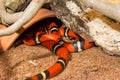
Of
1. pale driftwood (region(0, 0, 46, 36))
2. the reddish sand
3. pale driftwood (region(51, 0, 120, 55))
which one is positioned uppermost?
pale driftwood (region(0, 0, 46, 36))

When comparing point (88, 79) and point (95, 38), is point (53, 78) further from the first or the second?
point (95, 38)

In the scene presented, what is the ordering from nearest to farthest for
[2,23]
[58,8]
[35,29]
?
[58,8] < [2,23] < [35,29]

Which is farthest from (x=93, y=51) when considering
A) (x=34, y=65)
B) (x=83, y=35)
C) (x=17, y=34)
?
(x=17, y=34)

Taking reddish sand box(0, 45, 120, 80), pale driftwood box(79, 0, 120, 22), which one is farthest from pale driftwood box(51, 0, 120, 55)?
pale driftwood box(79, 0, 120, 22)

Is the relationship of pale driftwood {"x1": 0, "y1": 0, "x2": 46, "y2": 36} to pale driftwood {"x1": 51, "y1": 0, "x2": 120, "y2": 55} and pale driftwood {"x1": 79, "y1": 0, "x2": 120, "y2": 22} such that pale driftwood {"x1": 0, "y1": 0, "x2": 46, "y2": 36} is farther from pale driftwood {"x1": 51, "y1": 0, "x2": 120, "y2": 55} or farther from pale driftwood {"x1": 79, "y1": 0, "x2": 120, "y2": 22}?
pale driftwood {"x1": 51, "y1": 0, "x2": 120, "y2": 55}

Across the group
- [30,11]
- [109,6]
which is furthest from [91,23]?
[30,11]

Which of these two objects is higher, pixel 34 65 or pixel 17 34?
pixel 17 34

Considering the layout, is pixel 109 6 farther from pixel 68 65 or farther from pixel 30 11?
pixel 68 65

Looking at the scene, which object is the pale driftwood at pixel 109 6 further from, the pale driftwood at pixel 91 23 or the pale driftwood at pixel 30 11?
the pale driftwood at pixel 91 23
